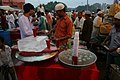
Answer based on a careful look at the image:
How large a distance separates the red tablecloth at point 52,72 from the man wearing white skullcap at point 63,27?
1180 millimetres

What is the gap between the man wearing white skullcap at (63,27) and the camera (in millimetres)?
3678

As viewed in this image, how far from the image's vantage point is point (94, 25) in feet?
23.8

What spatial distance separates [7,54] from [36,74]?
1549 mm

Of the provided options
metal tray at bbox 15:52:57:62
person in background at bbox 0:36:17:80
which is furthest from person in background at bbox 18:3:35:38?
metal tray at bbox 15:52:57:62

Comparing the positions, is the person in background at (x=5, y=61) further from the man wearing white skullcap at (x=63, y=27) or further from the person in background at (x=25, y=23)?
the man wearing white skullcap at (x=63, y=27)

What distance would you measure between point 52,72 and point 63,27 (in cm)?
155

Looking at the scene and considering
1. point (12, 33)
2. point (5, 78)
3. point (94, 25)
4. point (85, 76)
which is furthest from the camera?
point (12, 33)

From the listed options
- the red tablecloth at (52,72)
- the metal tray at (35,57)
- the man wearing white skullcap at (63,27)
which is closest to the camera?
the red tablecloth at (52,72)

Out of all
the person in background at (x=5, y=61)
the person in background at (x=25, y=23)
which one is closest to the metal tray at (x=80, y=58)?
the person in background at (x=25, y=23)

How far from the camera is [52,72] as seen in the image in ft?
8.04

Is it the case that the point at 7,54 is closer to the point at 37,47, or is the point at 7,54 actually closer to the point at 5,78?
the point at 5,78

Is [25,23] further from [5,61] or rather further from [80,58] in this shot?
[80,58]

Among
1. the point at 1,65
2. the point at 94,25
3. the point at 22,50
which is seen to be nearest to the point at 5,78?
the point at 1,65

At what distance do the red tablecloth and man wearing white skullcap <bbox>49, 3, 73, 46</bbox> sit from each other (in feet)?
3.87
